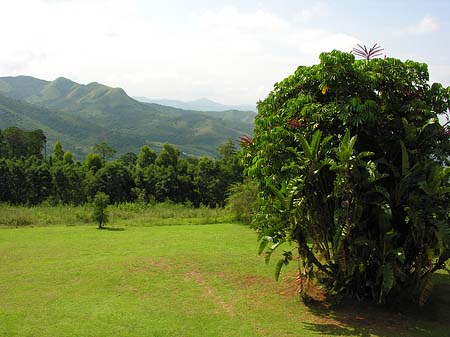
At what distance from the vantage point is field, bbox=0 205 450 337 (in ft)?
30.3

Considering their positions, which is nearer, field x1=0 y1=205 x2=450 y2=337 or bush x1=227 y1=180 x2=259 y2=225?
field x1=0 y1=205 x2=450 y2=337

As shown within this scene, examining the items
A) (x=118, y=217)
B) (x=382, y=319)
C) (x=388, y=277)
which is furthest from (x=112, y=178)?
(x=388, y=277)

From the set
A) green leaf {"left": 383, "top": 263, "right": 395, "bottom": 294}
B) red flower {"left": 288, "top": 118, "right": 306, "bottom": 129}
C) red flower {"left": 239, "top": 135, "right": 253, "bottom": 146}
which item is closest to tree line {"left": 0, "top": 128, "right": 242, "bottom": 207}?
red flower {"left": 239, "top": 135, "right": 253, "bottom": 146}

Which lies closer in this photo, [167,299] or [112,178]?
[167,299]

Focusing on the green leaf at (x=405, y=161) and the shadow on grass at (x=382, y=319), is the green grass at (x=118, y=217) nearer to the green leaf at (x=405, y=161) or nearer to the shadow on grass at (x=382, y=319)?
the shadow on grass at (x=382, y=319)

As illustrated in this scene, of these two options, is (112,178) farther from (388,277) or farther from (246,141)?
(388,277)

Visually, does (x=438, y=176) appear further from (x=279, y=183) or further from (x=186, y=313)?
(x=186, y=313)

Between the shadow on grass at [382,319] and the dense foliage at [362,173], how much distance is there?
40cm

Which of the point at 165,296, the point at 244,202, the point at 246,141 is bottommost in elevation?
the point at 165,296

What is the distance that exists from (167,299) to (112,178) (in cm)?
3658

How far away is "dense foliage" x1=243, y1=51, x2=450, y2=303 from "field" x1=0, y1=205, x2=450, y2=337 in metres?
0.96

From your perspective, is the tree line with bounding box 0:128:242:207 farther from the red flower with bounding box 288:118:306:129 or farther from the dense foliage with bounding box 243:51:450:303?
the red flower with bounding box 288:118:306:129

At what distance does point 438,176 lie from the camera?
30.0ft

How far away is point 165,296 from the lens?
37.3ft
